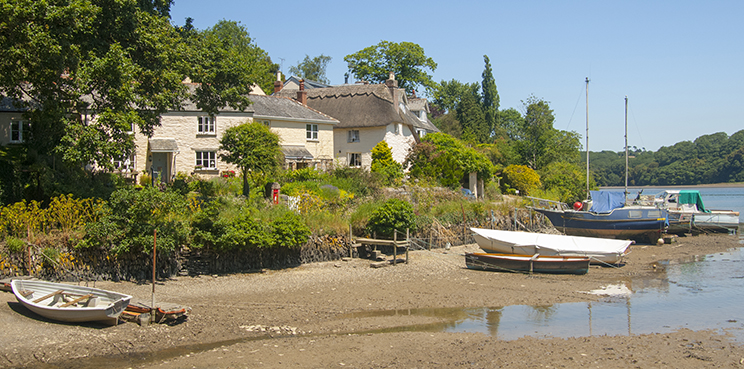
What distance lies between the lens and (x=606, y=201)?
34875mm

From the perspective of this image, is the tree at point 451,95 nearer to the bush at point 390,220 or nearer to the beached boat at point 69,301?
the bush at point 390,220

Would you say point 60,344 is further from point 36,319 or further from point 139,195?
point 139,195

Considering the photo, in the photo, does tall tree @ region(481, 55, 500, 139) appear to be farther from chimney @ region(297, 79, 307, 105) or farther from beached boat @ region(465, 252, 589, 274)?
beached boat @ region(465, 252, 589, 274)

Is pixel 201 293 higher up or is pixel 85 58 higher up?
pixel 85 58

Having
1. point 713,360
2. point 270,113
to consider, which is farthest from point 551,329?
point 270,113

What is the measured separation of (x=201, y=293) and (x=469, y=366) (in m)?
9.14

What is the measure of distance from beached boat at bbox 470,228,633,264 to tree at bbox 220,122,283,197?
1185cm

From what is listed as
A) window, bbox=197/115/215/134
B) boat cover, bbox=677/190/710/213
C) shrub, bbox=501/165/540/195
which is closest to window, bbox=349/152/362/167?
window, bbox=197/115/215/134

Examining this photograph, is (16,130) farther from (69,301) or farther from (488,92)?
(488,92)

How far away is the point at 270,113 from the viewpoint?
37.3m

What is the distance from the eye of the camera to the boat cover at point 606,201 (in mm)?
34594

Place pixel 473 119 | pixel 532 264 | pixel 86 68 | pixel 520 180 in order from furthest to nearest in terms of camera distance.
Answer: pixel 473 119 < pixel 520 180 < pixel 532 264 < pixel 86 68

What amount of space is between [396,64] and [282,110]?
28000 millimetres

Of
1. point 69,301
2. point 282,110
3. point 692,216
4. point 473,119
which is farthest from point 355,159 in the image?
point 69,301
